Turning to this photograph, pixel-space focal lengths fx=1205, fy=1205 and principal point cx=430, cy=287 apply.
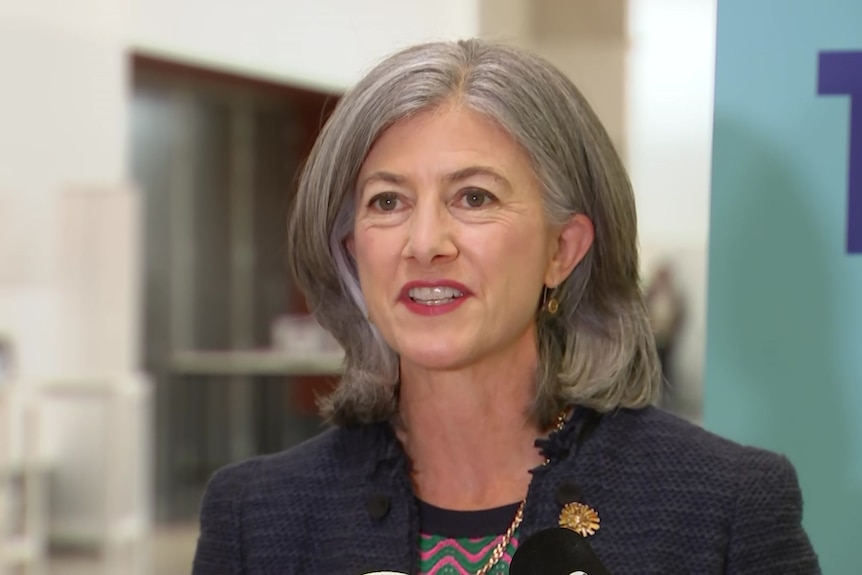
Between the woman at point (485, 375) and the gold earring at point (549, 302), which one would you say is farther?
the gold earring at point (549, 302)

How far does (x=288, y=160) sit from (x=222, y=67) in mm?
1741

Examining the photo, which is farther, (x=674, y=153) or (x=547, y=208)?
(x=674, y=153)

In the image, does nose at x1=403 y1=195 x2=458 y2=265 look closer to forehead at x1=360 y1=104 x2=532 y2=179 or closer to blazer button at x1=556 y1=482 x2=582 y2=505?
forehead at x1=360 y1=104 x2=532 y2=179

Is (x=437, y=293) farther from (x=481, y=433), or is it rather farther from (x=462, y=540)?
(x=462, y=540)

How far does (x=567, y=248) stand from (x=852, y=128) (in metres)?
0.46

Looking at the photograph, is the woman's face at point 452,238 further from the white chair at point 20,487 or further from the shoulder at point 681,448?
the white chair at point 20,487

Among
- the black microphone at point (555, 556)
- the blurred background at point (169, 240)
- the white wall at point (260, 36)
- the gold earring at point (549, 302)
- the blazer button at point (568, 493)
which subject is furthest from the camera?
the white wall at point (260, 36)

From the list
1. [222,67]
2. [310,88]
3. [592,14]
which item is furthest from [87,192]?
[592,14]

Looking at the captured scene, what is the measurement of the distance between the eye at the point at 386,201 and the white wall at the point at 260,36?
17.2 feet

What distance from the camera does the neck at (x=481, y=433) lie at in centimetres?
161

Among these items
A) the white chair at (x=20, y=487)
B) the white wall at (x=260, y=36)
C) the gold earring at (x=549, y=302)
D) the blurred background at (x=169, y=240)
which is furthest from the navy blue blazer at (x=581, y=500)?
the white wall at (x=260, y=36)

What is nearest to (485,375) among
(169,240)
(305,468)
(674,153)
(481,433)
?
(481,433)

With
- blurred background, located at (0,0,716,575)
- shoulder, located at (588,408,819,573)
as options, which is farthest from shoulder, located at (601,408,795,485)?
blurred background, located at (0,0,716,575)

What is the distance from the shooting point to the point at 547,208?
5.11 feet
